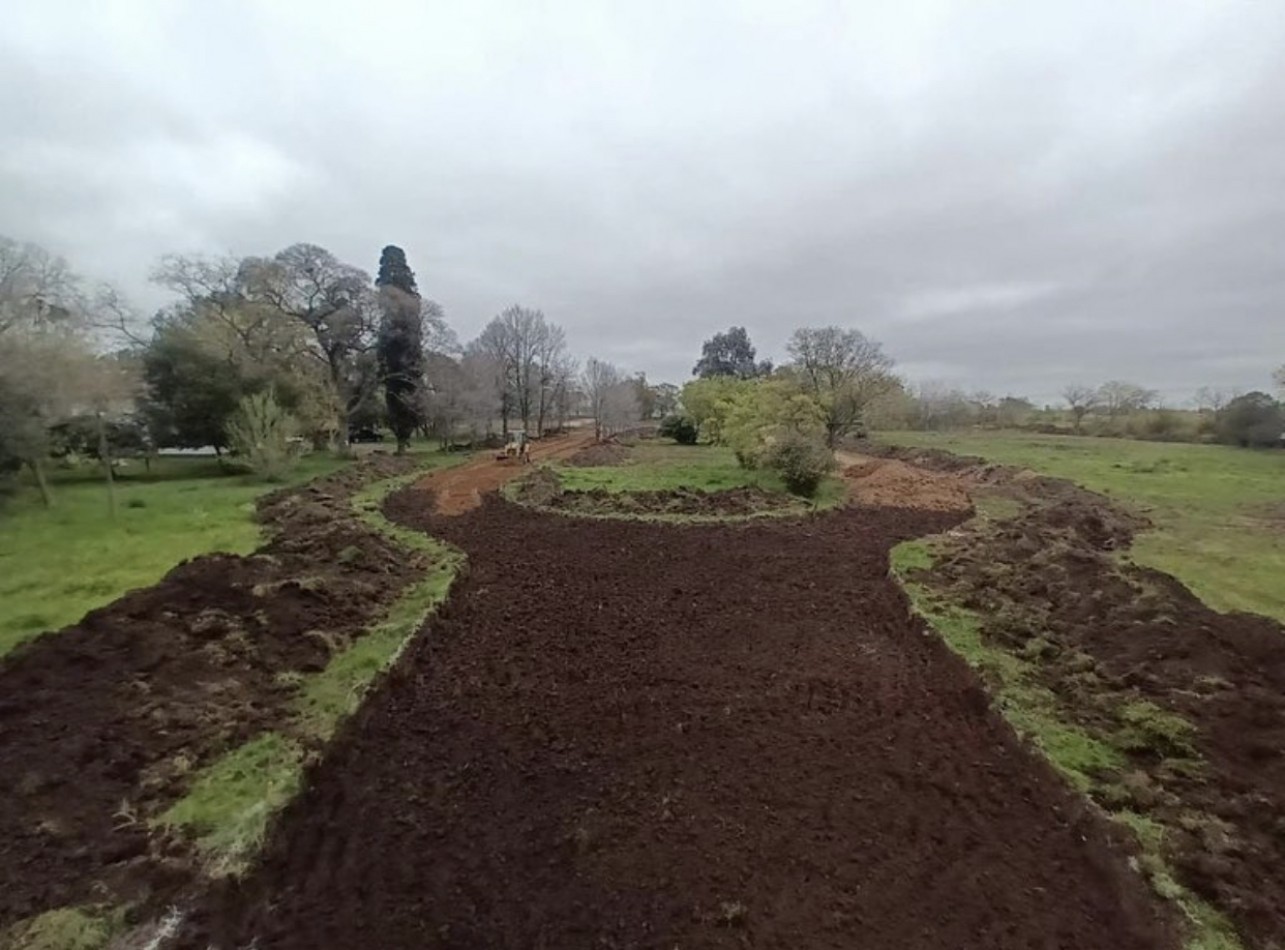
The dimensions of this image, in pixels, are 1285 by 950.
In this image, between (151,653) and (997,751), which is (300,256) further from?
(997,751)

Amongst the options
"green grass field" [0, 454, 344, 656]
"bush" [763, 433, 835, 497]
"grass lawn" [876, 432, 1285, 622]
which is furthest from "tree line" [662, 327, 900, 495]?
"green grass field" [0, 454, 344, 656]

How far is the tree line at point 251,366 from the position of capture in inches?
765

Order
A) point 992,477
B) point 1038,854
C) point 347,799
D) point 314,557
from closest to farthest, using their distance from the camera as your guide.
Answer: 1. point 1038,854
2. point 347,799
3. point 314,557
4. point 992,477

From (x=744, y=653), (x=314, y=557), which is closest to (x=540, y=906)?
(x=744, y=653)

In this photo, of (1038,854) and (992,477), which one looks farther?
(992,477)

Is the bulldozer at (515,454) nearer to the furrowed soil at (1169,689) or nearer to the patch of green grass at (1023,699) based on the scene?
the furrowed soil at (1169,689)

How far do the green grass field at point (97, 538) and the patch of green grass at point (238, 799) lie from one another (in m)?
4.67

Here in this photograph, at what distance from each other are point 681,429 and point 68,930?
51191 millimetres

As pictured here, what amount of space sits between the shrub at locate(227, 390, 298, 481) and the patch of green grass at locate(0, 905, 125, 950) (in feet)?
75.9

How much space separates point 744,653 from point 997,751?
12.4 feet

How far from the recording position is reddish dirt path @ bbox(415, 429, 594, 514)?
22.8 m

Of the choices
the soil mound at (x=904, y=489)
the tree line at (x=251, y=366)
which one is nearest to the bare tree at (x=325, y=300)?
the tree line at (x=251, y=366)

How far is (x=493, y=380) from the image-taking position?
46156 millimetres

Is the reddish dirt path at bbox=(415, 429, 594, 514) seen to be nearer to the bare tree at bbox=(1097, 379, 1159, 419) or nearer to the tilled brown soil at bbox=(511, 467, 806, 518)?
the tilled brown soil at bbox=(511, 467, 806, 518)
